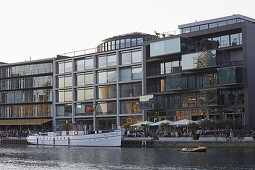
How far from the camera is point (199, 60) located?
250ft

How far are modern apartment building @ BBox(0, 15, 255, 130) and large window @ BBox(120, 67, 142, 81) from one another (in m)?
0.21

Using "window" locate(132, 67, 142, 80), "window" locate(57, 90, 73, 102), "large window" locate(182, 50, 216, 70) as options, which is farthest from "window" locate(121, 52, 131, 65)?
"window" locate(57, 90, 73, 102)

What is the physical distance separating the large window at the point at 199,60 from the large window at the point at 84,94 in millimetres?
28531

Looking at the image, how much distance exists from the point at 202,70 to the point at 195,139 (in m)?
18.4

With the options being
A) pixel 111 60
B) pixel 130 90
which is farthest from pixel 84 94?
pixel 130 90

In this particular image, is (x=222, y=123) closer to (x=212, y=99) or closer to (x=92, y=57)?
(x=212, y=99)

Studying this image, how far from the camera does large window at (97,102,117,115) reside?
3733 inches

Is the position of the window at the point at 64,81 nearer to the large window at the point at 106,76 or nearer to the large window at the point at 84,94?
the large window at the point at 84,94

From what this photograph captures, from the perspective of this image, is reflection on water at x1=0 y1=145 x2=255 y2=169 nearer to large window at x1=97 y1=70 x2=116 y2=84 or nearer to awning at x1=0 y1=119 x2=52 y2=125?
large window at x1=97 y1=70 x2=116 y2=84

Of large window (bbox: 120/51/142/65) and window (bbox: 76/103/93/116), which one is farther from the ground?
large window (bbox: 120/51/142/65)

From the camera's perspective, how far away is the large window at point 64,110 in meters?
103

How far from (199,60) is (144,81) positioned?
49.0 feet

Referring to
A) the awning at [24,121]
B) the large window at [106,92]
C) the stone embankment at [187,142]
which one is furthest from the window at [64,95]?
the stone embankment at [187,142]

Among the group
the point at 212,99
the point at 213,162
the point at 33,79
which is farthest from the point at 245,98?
the point at 33,79
